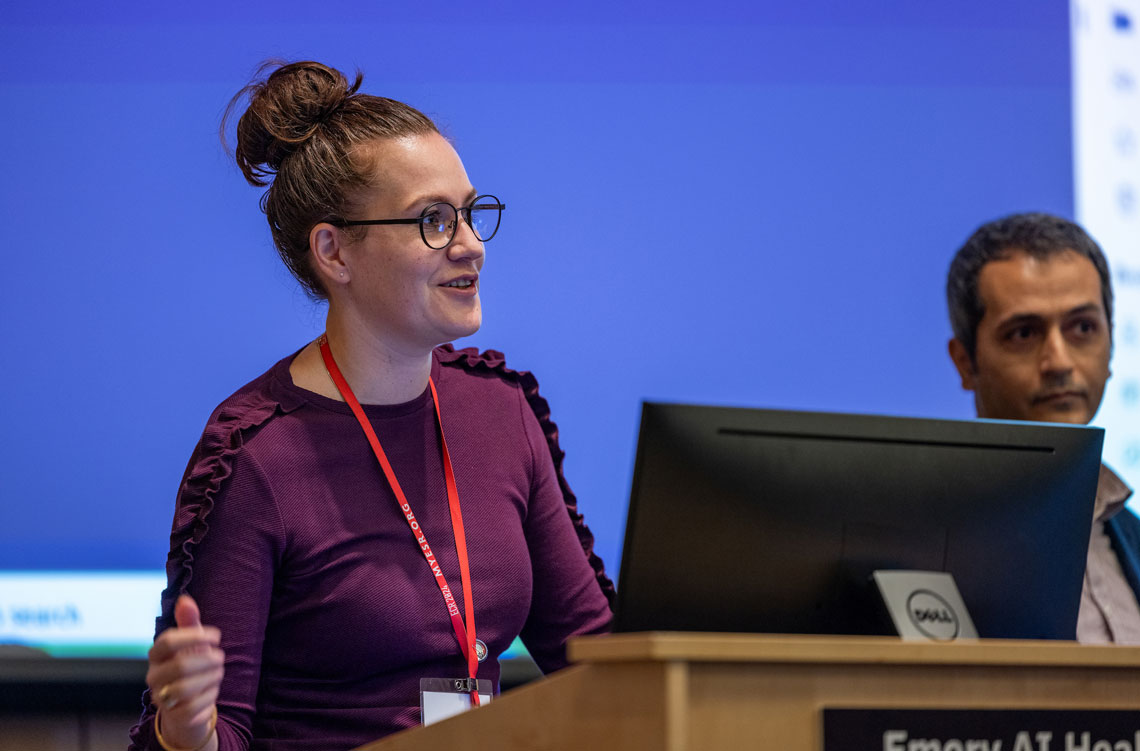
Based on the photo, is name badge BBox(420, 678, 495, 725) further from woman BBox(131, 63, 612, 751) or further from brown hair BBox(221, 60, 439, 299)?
brown hair BBox(221, 60, 439, 299)

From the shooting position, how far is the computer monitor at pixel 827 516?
1138 millimetres

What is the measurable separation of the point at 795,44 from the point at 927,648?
190 centimetres

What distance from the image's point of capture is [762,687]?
36.9 inches

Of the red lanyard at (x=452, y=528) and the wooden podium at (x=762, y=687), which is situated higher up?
the red lanyard at (x=452, y=528)

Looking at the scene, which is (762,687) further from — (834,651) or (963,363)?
(963,363)

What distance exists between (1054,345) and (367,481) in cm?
122

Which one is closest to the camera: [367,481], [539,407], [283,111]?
[367,481]

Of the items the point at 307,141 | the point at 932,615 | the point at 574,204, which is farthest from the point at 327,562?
the point at 574,204

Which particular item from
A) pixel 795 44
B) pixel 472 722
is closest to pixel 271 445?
pixel 472 722

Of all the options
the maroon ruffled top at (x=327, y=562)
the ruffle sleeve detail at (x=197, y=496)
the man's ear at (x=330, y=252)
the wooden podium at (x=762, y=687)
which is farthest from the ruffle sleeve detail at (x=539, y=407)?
the wooden podium at (x=762, y=687)

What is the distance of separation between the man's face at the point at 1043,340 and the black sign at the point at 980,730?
1.14 meters

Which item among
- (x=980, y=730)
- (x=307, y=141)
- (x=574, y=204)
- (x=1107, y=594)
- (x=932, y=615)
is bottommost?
(x=980, y=730)

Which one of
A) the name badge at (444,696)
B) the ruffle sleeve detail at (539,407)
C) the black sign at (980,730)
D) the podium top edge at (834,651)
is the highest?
the ruffle sleeve detail at (539,407)

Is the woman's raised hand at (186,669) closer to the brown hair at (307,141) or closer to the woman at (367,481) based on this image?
the woman at (367,481)
